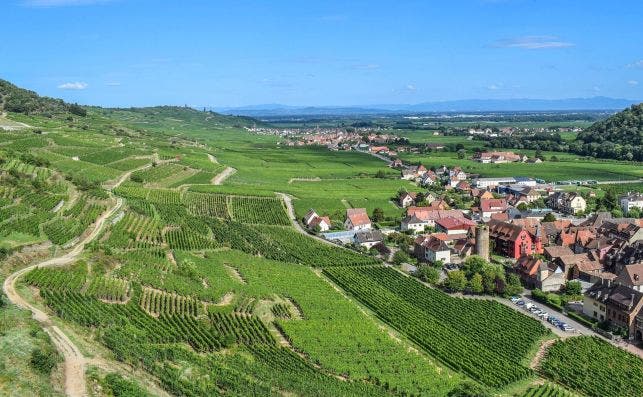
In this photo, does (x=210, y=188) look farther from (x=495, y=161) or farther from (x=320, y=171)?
(x=495, y=161)

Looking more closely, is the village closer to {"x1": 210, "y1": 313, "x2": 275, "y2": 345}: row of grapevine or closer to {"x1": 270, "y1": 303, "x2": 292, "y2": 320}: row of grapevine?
{"x1": 270, "y1": 303, "x2": 292, "y2": 320}: row of grapevine

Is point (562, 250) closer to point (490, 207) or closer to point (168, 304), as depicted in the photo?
point (490, 207)

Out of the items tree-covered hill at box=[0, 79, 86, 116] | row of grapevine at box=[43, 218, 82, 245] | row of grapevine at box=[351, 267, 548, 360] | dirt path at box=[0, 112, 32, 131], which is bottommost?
row of grapevine at box=[351, 267, 548, 360]

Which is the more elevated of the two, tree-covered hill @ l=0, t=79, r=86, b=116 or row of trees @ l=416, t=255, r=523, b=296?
tree-covered hill @ l=0, t=79, r=86, b=116

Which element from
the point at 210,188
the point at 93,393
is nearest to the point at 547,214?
the point at 210,188

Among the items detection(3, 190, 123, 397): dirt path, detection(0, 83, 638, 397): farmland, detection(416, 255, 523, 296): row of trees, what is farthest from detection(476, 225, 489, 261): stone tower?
detection(3, 190, 123, 397): dirt path

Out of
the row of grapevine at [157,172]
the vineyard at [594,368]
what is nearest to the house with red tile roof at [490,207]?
the vineyard at [594,368]

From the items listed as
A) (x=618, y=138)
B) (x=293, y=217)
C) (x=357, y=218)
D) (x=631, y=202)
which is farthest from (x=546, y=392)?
(x=618, y=138)
